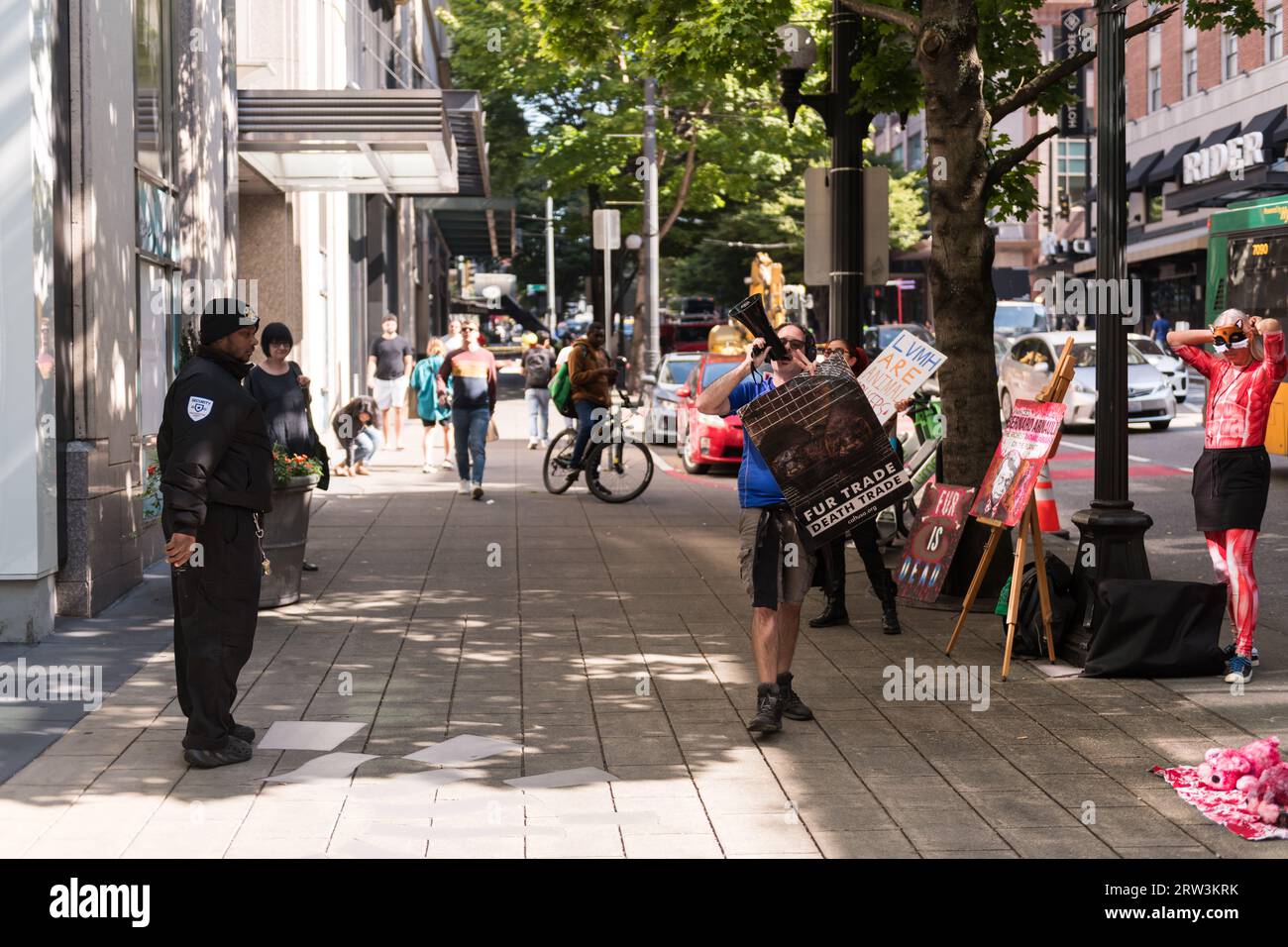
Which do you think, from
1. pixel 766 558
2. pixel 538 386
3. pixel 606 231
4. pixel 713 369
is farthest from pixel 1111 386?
pixel 606 231

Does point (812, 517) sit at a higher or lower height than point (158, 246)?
lower

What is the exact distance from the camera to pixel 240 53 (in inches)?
709

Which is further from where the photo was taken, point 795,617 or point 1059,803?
point 795,617

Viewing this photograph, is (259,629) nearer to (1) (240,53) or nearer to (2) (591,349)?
(2) (591,349)

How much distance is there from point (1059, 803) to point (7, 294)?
6.25 meters

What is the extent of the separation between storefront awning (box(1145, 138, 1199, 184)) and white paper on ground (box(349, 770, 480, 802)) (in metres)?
43.5

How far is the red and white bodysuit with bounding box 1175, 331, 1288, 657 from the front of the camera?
8.47 m

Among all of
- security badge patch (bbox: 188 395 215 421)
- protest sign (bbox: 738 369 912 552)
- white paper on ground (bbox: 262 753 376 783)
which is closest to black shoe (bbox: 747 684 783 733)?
protest sign (bbox: 738 369 912 552)

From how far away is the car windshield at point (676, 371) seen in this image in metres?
25.4

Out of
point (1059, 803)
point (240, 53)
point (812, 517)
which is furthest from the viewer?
point (240, 53)

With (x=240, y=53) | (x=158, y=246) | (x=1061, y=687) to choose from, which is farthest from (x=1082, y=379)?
(x=1061, y=687)

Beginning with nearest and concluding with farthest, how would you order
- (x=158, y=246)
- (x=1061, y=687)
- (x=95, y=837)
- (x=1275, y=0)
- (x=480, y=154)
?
(x=95, y=837) < (x=1061, y=687) < (x=158, y=246) < (x=480, y=154) < (x=1275, y=0)

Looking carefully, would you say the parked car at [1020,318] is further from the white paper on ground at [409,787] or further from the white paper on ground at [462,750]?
the white paper on ground at [409,787]

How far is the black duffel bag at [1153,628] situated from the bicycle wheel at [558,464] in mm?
10076
